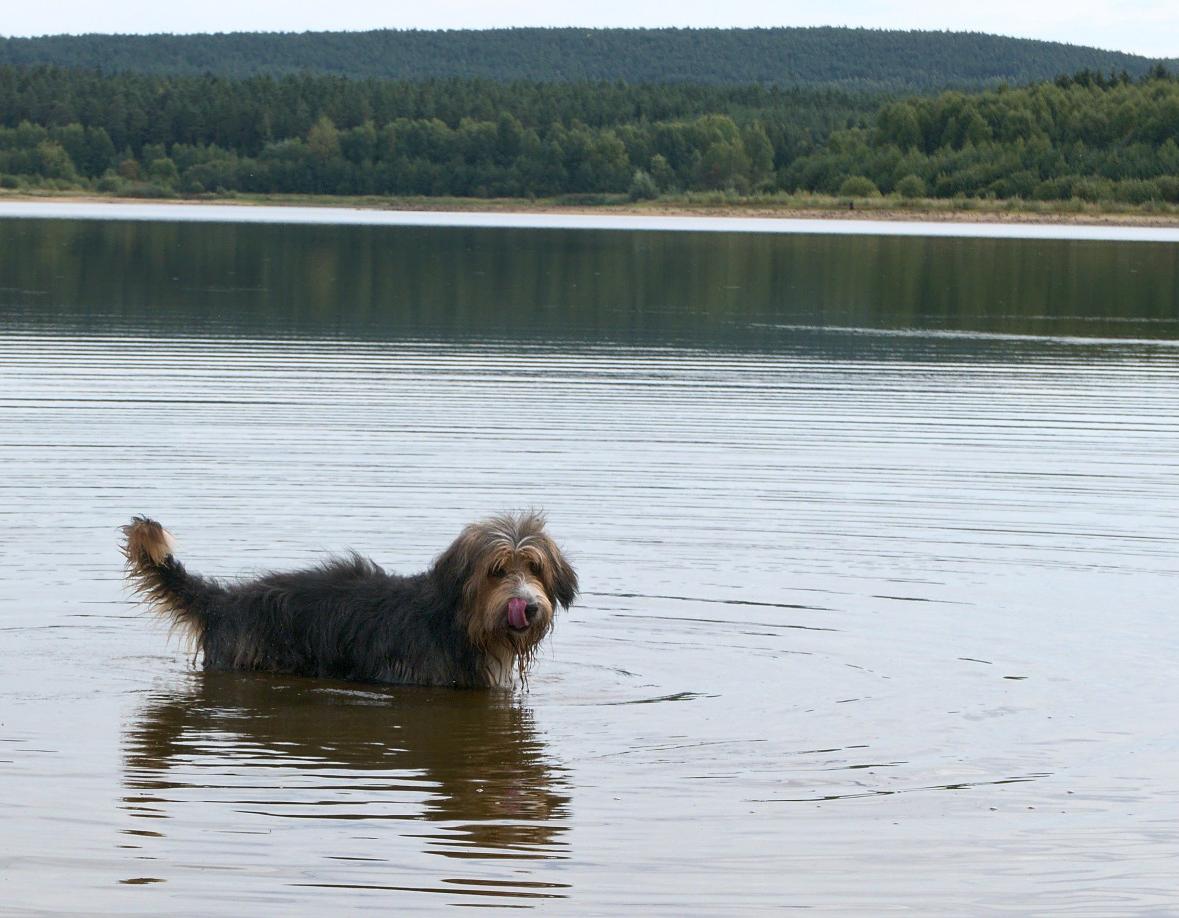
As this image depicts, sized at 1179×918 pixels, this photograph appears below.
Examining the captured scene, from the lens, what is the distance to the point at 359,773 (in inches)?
356

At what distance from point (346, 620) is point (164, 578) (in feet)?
3.43

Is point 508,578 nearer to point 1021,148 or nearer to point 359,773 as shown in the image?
point 359,773

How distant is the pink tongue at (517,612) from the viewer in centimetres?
937

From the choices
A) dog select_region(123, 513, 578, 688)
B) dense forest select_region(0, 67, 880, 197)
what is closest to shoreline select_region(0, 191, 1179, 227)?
dense forest select_region(0, 67, 880, 197)

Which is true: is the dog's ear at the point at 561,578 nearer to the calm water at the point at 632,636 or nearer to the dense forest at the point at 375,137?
the calm water at the point at 632,636

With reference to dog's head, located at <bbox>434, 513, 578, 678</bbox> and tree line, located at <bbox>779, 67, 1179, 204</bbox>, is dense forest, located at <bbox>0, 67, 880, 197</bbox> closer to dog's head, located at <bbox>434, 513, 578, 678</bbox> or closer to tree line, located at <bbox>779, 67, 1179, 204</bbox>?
A: tree line, located at <bbox>779, 67, 1179, 204</bbox>

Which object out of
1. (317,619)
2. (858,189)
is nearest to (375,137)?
(858,189)

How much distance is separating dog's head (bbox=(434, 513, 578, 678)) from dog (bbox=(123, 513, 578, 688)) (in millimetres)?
15

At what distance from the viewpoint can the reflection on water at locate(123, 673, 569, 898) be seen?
7.99m

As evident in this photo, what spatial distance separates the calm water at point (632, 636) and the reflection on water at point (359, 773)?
0.03 m

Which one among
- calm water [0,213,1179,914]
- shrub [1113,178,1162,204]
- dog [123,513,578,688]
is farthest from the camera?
shrub [1113,178,1162,204]

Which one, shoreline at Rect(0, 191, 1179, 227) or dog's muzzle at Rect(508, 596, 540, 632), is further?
shoreline at Rect(0, 191, 1179, 227)

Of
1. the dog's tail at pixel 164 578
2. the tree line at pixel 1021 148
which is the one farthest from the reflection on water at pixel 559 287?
the tree line at pixel 1021 148

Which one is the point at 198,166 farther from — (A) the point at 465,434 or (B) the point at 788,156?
(A) the point at 465,434
